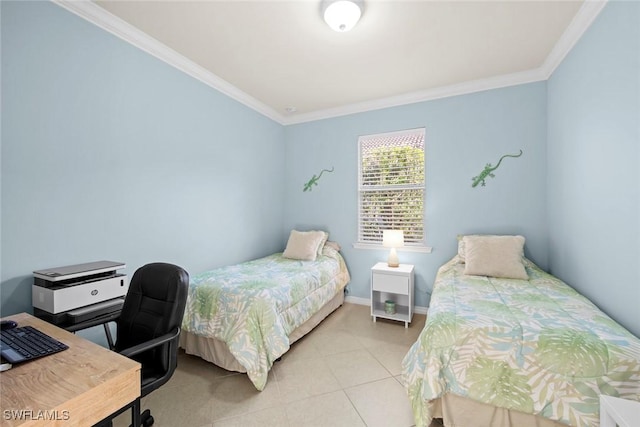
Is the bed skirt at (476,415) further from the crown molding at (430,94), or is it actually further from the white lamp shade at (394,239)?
the crown molding at (430,94)

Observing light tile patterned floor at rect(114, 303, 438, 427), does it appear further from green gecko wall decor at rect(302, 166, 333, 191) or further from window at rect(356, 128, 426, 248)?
green gecko wall decor at rect(302, 166, 333, 191)

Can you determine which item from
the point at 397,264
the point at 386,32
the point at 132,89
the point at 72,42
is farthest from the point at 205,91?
the point at 397,264

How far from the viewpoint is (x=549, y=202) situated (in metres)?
2.74

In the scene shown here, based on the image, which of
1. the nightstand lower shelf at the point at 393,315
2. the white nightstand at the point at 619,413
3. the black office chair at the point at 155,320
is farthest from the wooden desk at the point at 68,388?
the nightstand lower shelf at the point at 393,315

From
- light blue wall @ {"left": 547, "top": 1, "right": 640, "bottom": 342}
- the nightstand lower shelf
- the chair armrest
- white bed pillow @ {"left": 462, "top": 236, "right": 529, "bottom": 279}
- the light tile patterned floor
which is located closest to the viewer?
the chair armrest

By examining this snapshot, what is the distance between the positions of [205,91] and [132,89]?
792mm

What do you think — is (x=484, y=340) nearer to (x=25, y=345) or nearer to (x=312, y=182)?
(x=25, y=345)

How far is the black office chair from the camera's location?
139 centimetres

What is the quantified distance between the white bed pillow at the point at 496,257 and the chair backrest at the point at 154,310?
2.50 metres

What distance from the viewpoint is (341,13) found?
6.13 ft

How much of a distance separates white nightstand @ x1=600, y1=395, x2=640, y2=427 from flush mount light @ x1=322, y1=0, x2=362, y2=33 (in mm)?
2518

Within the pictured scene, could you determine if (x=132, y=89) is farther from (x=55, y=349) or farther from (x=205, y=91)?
(x=55, y=349)

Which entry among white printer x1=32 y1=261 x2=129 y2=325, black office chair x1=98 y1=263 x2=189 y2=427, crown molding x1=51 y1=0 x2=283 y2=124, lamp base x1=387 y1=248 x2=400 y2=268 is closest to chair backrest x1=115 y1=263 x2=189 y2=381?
black office chair x1=98 y1=263 x2=189 y2=427

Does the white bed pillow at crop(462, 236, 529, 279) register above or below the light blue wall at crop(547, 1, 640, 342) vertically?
below
